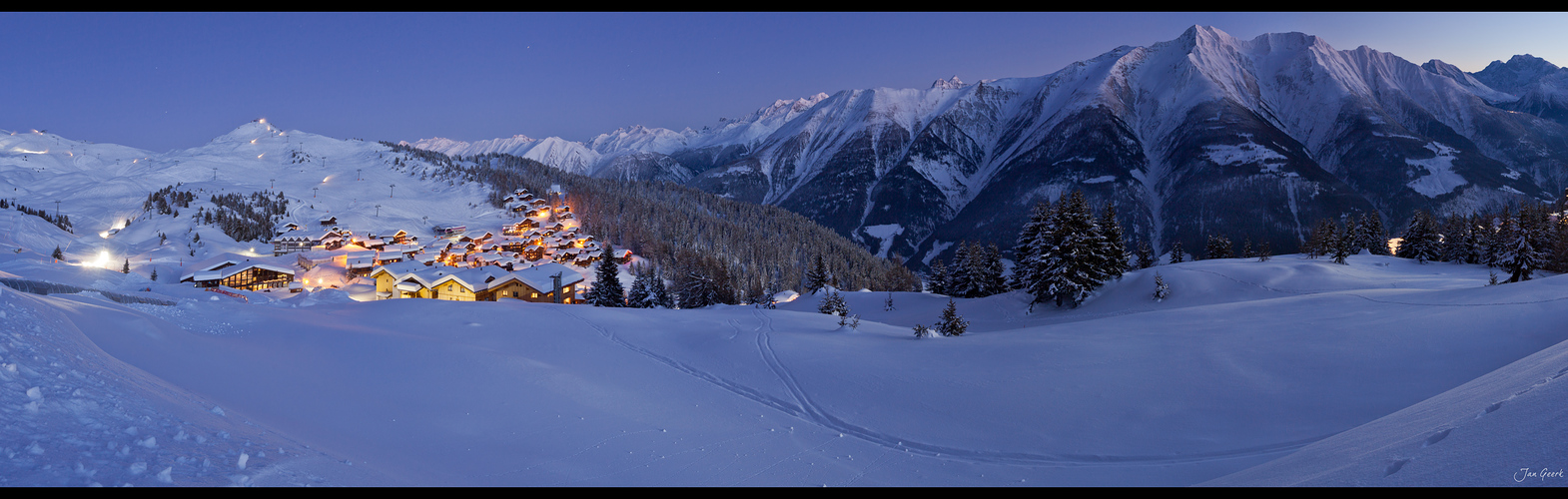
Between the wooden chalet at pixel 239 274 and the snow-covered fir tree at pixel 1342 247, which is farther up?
the snow-covered fir tree at pixel 1342 247

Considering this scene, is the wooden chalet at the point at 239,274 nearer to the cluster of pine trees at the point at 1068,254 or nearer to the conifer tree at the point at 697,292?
the conifer tree at the point at 697,292

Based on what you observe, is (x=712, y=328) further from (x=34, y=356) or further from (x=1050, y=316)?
(x=1050, y=316)

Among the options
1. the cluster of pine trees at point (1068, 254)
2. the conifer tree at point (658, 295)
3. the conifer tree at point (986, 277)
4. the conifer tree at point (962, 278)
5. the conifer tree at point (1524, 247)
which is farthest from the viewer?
the conifer tree at point (962, 278)

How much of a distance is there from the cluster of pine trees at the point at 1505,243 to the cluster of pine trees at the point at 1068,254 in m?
19.3

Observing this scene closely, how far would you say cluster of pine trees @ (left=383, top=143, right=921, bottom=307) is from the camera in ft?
232

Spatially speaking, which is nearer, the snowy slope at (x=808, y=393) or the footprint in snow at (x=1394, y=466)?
the footprint in snow at (x=1394, y=466)

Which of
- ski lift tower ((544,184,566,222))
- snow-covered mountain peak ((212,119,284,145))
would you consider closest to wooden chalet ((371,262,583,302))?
ski lift tower ((544,184,566,222))

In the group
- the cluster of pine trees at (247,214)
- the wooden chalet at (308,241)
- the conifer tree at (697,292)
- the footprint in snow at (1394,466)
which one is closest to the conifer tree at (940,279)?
the conifer tree at (697,292)

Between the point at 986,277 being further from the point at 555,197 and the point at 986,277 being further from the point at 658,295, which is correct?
the point at 555,197

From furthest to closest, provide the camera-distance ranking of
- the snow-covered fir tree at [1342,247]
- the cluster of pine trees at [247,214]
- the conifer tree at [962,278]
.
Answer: the cluster of pine trees at [247,214], the conifer tree at [962,278], the snow-covered fir tree at [1342,247]

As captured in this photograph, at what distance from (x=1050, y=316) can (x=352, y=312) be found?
30.0 meters
